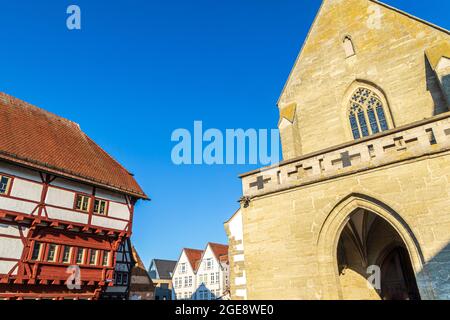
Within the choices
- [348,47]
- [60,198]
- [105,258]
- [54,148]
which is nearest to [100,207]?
[60,198]

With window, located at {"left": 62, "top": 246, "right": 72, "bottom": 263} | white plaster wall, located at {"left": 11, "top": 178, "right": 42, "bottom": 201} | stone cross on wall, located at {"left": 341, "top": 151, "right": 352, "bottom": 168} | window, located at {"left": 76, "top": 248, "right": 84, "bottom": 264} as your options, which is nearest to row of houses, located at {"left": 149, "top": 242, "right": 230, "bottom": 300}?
window, located at {"left": 76, "top": 248, "right": 84, "bottom": 264}

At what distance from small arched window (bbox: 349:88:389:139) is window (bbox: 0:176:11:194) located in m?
15.6

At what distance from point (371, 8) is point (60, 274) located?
19.3 meters

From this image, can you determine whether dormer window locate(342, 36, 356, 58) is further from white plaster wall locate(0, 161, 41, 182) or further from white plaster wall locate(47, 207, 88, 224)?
white plaster wall locate(0, 161, 41, 182)

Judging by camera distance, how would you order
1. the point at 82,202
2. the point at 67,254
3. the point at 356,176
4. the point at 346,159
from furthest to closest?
the point at 82,202
the point at 67,254
the point at 346,159
the point at 356,176

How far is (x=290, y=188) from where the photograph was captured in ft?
24.0

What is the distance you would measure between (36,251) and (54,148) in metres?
5.96

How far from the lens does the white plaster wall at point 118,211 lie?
18312mm

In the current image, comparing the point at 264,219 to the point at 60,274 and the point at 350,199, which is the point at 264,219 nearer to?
the point at 350,199

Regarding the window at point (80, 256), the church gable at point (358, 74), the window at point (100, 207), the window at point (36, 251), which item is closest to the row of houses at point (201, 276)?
the window at point (100, 207)

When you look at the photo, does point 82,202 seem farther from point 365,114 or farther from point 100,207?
point 365,114

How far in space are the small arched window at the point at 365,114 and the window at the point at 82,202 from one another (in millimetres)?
14517

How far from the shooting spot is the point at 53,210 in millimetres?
15414

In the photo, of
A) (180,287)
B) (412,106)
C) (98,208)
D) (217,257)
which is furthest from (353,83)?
(180,287)
